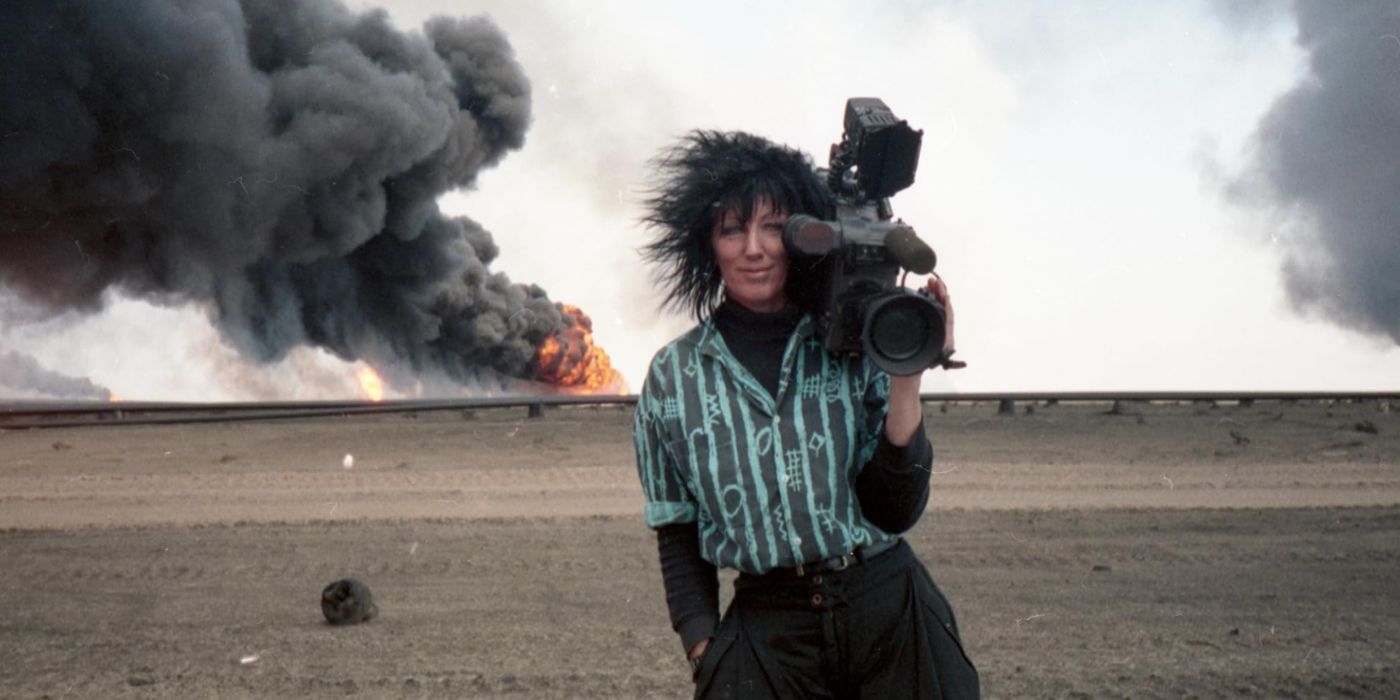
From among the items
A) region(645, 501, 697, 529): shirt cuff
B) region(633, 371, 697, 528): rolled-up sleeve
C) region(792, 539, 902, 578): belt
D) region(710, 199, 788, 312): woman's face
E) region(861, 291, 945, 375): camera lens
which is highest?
region(710, 199, 788, 312): woman's face

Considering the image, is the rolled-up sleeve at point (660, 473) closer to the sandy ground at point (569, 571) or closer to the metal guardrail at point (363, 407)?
the sandy ground at point (569, 571)

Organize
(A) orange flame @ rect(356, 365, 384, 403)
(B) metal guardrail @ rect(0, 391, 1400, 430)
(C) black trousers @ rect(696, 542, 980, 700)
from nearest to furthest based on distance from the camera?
(C) black trousers @ rect(696, 542, 980, 700), (B) metal guardrail @ rect(0, 391, 1400, 430), (A) orange flame @ rect(356, 365, 384, 403)

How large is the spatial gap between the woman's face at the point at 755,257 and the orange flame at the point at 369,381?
4153 centimetres

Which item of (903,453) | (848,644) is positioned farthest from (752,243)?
(848,644)

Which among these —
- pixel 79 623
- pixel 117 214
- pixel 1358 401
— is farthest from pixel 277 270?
pixel 79 623

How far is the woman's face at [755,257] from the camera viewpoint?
2.51 meters

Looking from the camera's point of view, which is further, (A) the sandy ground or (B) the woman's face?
(A) the sandy ground

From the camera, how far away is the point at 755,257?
2506 mm

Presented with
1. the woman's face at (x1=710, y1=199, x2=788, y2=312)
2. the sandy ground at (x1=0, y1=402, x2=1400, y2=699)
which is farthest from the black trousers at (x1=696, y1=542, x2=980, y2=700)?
the sandy ground at (x1=0, y1=402, x2=1400, y2=699)

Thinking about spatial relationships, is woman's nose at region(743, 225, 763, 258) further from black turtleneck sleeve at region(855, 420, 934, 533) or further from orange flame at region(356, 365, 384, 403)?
orange flame at region(356, 365, 384, 403)

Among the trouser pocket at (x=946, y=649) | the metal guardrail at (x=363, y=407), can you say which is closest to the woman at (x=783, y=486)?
the trouser pocket at (x=946, y=649)

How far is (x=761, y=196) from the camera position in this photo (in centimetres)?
256

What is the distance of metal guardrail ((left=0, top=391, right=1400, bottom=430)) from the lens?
20391mm

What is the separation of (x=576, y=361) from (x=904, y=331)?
45808 mm
